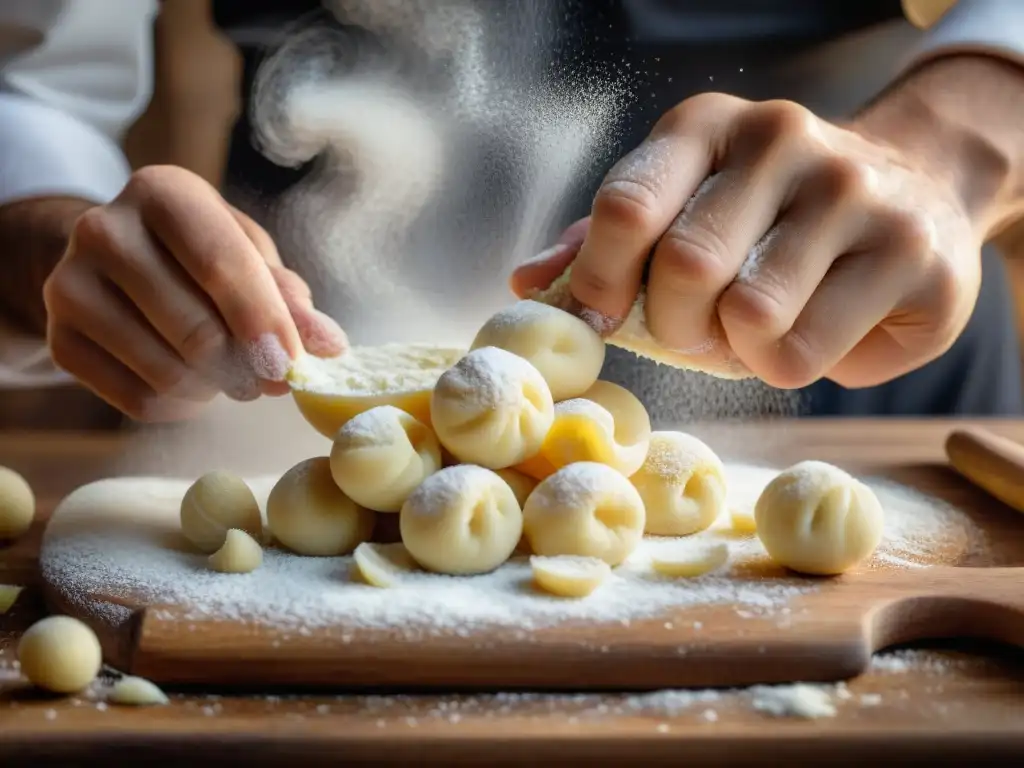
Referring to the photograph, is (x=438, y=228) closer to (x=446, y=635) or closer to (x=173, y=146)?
(x=446, y=635)

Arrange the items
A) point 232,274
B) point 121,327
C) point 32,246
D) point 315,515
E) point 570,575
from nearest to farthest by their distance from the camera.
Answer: point 570,575 → point 315,515 → point 232,274 → point 121,327 → point 32,246

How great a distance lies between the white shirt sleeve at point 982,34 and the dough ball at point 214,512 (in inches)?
Result: 36.0

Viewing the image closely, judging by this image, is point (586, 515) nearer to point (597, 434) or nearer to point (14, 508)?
point (597, 434)

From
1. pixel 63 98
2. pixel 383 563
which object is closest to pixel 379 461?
pixel 383 563

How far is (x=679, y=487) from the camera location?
0.99 meters

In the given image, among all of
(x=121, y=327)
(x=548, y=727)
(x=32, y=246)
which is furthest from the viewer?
(x=32, y=246)

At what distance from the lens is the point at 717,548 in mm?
932

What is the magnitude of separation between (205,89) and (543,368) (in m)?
1.48

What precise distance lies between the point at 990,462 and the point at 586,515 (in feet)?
2.00

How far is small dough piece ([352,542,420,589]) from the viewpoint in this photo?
0.86m

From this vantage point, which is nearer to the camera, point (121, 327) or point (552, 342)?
point (552, 342)

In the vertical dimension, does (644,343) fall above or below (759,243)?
below

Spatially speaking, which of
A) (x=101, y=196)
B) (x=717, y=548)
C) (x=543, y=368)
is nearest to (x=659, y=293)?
(x=543, y=368)

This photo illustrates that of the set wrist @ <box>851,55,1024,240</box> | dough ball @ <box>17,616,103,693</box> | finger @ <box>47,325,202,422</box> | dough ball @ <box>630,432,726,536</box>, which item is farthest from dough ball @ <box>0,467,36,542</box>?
wrist @ <box>851,55,1024,240</box>
